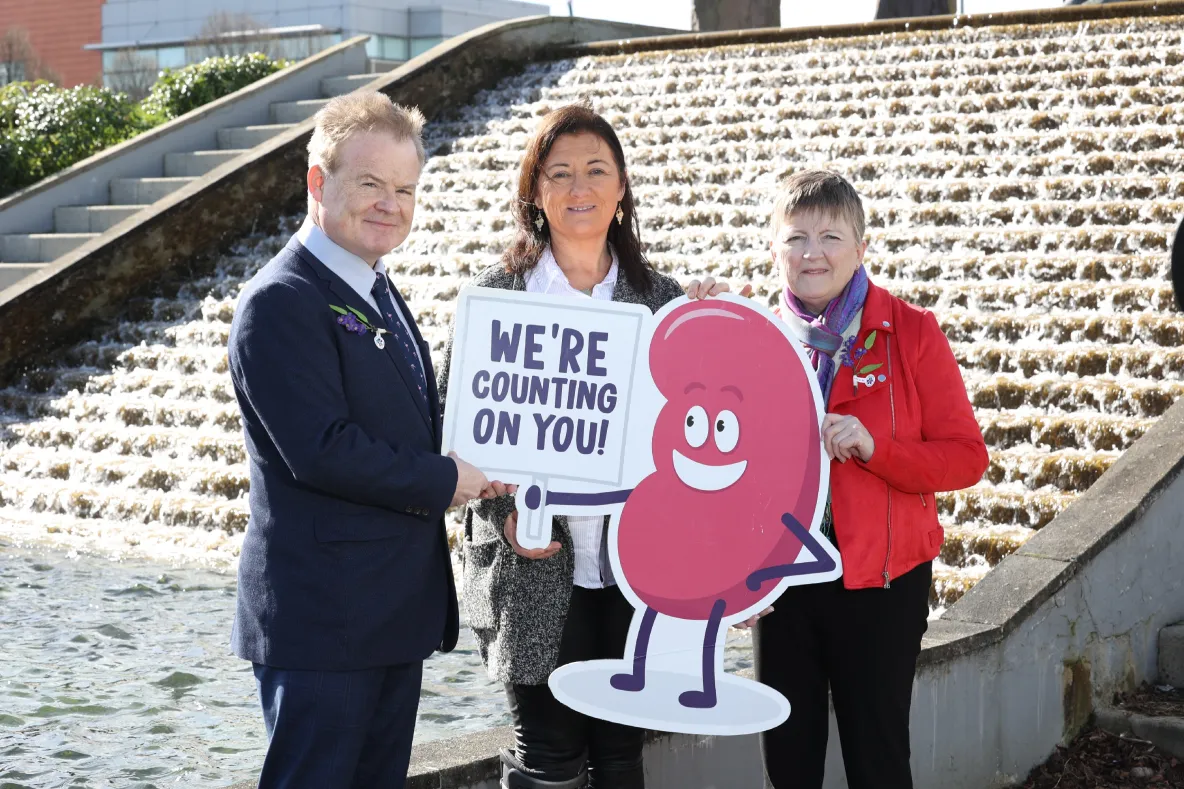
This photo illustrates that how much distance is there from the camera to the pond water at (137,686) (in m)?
4.99

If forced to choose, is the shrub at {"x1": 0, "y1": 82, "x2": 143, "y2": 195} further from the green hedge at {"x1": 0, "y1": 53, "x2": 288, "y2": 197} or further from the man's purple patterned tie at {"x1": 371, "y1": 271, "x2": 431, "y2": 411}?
the man's purple patterned tie at {"x1": 371, "y1": 271, "x2": 431, "y2": 411}

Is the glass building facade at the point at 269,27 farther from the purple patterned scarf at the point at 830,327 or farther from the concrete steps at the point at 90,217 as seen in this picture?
the purple patterned scarf at the point at 830,327

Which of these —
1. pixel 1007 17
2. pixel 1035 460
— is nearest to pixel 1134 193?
pixel 1035 460

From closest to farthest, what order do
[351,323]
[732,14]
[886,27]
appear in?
[351,323], [886,27], [732,14]

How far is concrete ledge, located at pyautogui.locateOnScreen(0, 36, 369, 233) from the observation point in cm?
1338

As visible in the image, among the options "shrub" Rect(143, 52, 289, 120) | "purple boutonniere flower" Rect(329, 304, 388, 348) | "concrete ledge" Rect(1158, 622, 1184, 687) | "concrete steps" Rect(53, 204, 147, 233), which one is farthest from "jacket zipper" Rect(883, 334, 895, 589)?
"shrub" Rect(143, 52, 289, 120)

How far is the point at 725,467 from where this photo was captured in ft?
9.91

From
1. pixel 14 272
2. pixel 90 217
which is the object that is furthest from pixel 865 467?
pixel 90 217

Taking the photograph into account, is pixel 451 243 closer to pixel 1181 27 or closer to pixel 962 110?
pixel 962 110

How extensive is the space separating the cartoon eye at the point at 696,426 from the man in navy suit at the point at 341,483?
0.49 meters

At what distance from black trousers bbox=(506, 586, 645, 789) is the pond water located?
217cm

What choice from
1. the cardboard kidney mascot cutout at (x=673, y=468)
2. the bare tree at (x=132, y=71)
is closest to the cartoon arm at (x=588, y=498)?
the cardboard kidney mascot cutout at (x=673, y=468)

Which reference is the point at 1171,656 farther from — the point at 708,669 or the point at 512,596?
the point at 512,596

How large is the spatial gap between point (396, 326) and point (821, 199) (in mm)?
988
